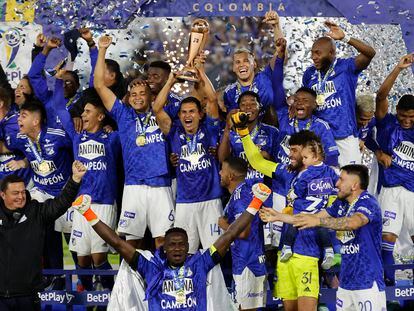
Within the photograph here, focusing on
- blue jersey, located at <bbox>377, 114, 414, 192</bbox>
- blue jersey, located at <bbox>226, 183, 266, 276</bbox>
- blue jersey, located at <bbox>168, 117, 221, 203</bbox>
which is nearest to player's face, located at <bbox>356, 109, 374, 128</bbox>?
blue jersey, located at <bbox>377, 114, 414, 192</bbox>

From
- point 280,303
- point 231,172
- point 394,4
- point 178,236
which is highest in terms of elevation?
point 394,4

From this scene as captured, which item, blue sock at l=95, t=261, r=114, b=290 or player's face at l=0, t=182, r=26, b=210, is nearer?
player's face at l=0, t=182, r=26, b=210

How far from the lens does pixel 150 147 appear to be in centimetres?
950

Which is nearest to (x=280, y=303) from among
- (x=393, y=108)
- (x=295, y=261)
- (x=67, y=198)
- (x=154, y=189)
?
(x=295, y=261)

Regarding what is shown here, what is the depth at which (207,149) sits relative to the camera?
9453 millimetres

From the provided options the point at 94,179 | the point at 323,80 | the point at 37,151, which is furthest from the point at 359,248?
the point at 37,151

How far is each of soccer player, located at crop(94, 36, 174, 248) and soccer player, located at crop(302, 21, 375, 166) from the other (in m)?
1.52

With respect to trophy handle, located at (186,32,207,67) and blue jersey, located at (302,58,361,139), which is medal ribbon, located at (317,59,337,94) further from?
trophy handle, located at (186,32,207,67)

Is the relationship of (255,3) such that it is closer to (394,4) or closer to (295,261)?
(394,4)

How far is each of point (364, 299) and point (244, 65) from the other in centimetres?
260

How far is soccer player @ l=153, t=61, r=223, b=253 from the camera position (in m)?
9.34

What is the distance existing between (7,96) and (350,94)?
10.7 ft

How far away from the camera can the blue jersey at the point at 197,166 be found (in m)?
9.36

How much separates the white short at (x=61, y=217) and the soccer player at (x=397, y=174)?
2.93 m
